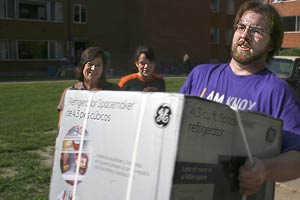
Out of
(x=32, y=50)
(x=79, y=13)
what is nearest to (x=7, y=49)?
(x=32, y=50)

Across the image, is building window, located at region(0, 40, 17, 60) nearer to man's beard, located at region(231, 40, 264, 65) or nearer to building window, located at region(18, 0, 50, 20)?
building window, located at region(18, 0, 50, 20)

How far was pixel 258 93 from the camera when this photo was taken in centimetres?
217

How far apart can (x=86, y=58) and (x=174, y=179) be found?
3.45 meters

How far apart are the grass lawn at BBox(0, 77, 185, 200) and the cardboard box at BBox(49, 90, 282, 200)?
10.6 feet

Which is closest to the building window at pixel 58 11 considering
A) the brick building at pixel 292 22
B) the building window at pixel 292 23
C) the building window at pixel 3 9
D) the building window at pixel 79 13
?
the building window at pixel 79 13

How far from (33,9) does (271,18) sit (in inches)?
1395

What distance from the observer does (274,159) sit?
6.44 ft

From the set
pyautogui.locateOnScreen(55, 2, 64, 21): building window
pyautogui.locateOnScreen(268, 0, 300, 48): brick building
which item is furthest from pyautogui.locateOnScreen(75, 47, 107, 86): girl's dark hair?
pyautogui.locateOnScreen(268, 0, 300, 48): brick building

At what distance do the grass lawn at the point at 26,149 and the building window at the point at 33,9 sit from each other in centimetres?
2281

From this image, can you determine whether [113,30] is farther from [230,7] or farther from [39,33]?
[230,7]

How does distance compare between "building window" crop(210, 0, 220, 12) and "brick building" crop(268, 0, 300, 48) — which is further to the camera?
"building window" crop(210, 0, 220, 12)

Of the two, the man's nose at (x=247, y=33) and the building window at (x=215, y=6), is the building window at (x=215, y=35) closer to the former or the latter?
the building window at (x=215, y=6)

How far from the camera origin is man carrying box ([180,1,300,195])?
2.07 m

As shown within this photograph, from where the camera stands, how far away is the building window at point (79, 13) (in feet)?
125
